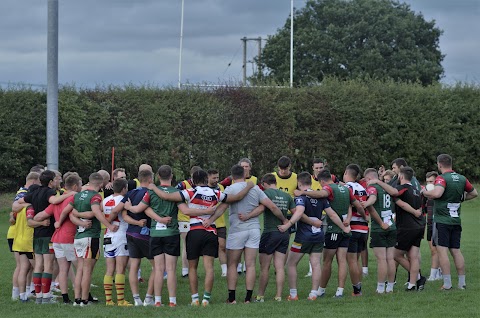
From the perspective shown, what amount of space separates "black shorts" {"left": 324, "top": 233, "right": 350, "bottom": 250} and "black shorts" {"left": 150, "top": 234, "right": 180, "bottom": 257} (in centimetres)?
238

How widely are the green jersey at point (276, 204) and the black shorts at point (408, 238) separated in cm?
211

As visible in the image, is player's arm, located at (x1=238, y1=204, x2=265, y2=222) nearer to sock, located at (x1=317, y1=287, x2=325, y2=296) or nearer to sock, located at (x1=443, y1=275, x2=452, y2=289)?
sock, located at (x1=317, y1=287, x2=325, y2=296)

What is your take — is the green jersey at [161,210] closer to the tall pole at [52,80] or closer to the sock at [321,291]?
the sock at [321,291]

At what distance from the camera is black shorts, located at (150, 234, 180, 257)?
1210 centimetres

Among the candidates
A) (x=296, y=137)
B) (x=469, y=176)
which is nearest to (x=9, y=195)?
(x=296, y=137)

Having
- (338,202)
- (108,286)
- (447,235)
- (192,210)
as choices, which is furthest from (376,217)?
(108,286)

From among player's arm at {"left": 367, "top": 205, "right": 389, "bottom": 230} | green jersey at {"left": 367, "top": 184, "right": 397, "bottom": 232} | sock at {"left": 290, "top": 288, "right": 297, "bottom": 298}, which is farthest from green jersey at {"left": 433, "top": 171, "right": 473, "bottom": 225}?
sock at {"left": 290, "top": 288, "right": 297, "bottom": 298}

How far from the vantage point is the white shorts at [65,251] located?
Result: 12.5m

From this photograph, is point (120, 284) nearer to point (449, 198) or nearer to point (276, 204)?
point (276, 204)

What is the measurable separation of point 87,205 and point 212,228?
1.84 m

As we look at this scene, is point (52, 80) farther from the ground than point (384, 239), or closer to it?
farther from the ground

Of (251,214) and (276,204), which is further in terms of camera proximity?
(276,204)

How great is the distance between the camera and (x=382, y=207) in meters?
13.2

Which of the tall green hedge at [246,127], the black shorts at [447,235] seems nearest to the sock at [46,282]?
the black shorts at [447,235]
